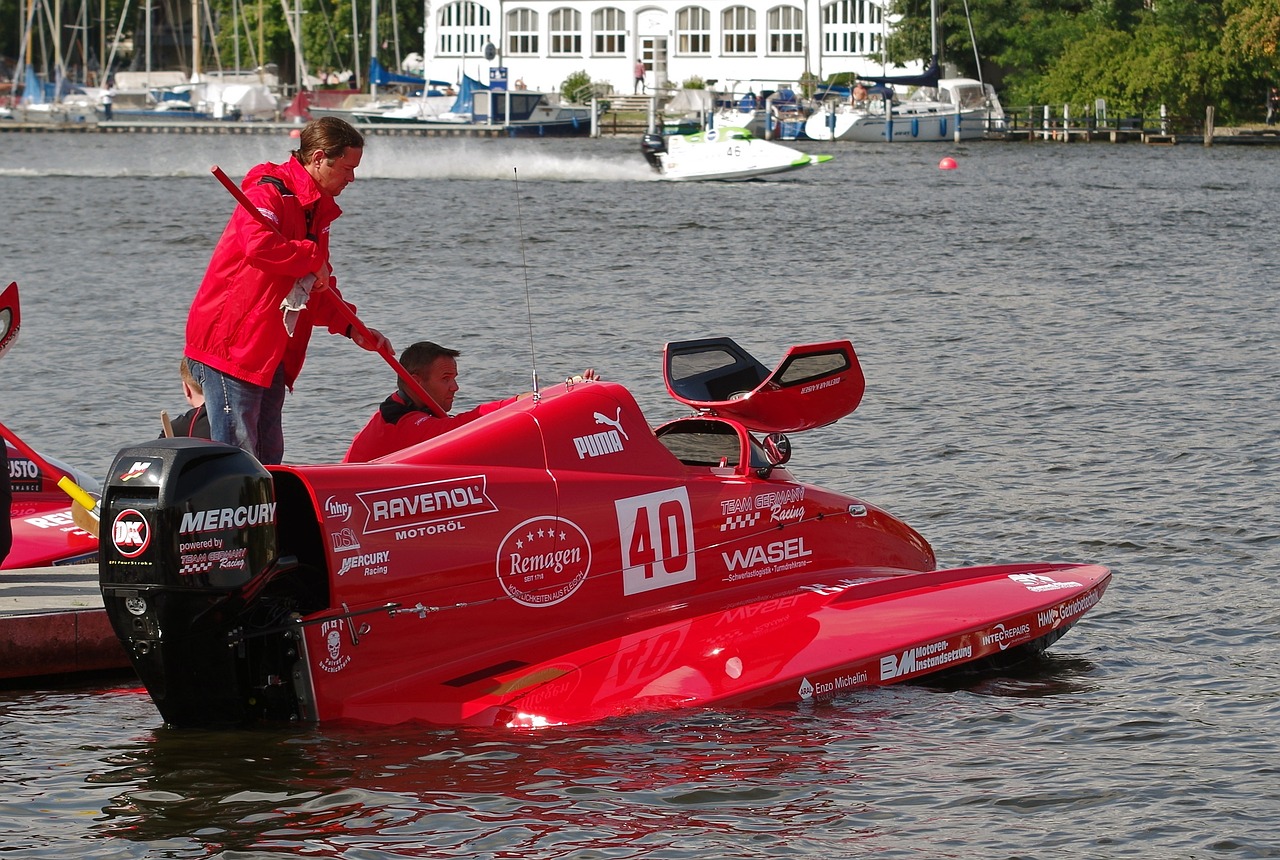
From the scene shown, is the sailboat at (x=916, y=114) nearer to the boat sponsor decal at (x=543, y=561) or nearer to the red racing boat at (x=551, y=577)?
the red racing boat at (x=551, y=577)

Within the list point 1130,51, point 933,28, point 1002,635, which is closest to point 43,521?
point 1002,635

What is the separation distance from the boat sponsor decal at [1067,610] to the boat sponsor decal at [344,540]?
10.8 ft

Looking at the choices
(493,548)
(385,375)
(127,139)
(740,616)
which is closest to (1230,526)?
(740,616)

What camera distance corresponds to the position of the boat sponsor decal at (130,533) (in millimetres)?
5859

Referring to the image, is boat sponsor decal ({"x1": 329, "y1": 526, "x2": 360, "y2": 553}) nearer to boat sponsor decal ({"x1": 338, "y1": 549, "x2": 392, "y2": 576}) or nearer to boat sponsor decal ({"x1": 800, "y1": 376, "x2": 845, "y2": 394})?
boat sponsor decal ({"x1": 338, "y1": 549, "x2": 392, "y2": 576})

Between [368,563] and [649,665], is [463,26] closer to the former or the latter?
[649,665]

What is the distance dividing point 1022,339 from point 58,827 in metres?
14.8

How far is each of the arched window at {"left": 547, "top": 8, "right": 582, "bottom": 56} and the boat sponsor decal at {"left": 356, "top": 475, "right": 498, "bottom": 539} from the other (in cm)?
9146

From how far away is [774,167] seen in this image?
5006 centimetres

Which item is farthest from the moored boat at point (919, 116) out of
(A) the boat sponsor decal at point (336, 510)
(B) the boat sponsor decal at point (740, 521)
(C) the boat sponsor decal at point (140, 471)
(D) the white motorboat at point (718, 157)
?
(C) the boat sponsor decal at point (140, 471)

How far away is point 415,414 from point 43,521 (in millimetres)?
2732

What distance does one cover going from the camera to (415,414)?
23.4 ft

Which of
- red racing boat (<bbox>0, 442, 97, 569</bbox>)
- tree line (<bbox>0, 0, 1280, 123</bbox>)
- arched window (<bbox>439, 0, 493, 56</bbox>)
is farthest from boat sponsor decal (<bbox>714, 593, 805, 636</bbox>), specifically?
arched window (<bbox>439, 0, 493, 56</bbox>)

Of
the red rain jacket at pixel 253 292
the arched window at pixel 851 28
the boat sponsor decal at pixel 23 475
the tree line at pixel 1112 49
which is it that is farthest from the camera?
the arched window at pixel 851 28
